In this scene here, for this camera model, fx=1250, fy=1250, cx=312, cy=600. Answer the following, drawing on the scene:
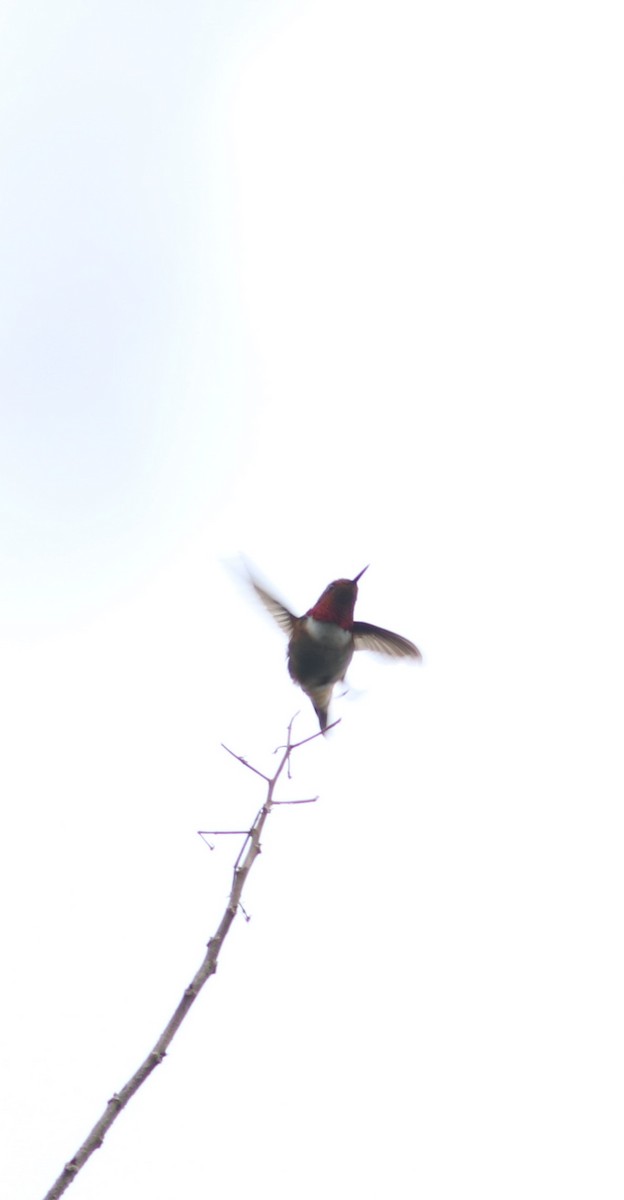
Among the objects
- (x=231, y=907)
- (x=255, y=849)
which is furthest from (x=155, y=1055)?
(x=255, y=849)

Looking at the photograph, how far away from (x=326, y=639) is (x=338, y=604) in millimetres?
265

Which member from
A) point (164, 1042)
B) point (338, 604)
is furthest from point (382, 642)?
point (164, 1042)

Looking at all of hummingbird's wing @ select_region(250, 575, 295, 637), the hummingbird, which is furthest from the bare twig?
hummingbird's wing @ select_region(250, 575, 295, 637)

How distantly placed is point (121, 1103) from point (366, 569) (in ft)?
20.2

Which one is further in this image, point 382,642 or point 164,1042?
point 382,642

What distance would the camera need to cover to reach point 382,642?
354 inches

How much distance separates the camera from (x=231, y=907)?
3.07 m

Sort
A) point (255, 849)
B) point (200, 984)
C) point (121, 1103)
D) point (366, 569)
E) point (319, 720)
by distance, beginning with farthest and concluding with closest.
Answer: point (366, 569)
point (319, 720)
point (255, 849)
point (200, 984)
point (121, 1103)

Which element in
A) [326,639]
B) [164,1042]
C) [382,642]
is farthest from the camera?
[382,642]

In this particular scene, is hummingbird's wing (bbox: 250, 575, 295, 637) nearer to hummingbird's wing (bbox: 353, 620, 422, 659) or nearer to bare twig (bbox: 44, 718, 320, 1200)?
hummingbird's wing (bbox: 353, 620, 422, 659)

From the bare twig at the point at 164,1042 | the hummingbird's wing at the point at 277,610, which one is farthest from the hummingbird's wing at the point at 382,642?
the bare twig at the point at 164,1042

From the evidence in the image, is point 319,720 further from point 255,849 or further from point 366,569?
point 255,849

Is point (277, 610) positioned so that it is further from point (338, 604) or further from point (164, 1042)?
point (164, 1042)

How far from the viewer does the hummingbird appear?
819 centimetres
